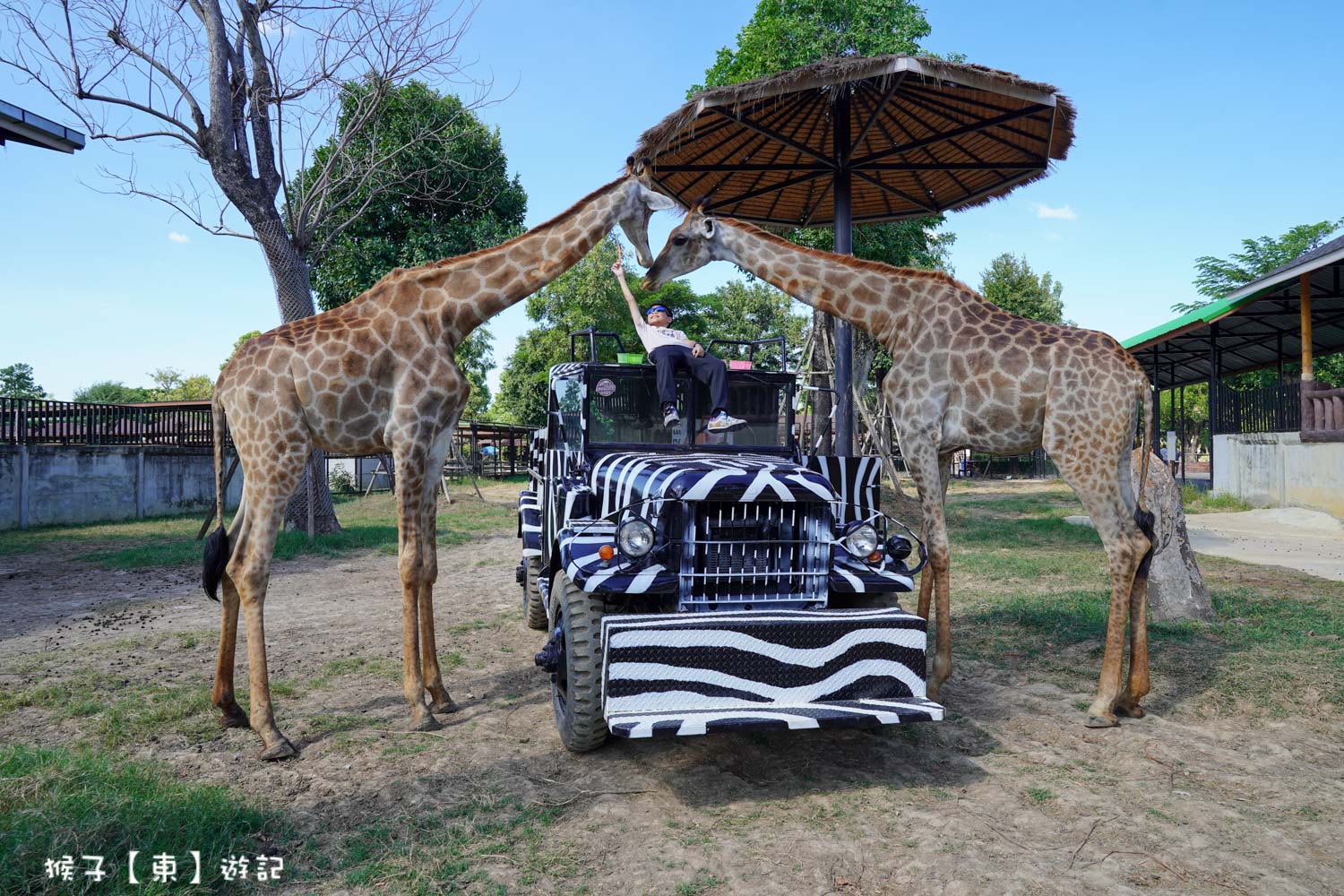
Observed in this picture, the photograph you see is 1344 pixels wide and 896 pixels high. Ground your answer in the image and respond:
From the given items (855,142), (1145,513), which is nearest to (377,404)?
(1145,513)

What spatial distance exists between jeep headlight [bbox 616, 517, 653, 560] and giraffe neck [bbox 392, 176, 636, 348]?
7.20 ft

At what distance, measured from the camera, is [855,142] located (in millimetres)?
8945

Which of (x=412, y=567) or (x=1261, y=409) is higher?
(x=1261, y=409)

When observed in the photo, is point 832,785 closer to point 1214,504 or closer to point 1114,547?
point 1114,547

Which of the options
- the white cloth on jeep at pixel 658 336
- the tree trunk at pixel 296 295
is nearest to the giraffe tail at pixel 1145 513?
the white cloth on jeep at pixel 658 336

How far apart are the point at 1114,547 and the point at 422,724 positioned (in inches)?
186

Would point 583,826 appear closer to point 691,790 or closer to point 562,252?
point 691,790

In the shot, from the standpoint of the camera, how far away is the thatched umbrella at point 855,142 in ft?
25.0

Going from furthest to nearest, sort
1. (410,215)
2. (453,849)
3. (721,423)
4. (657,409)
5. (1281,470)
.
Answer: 1. (410,215)
2. (1281,470)
3. (657,409)
4. (721,423)
5. (453,849)

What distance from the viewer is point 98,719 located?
520 centimetres

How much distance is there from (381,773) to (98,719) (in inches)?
86.6

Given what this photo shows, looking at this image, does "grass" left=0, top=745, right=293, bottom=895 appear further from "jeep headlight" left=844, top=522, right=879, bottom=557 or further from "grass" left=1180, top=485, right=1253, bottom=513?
"grass" left=1180, top=485, right=1253, bottom=513

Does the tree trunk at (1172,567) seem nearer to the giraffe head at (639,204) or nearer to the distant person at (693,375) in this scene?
the distant person at (693,375)

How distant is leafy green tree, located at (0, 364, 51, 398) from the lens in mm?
47562
